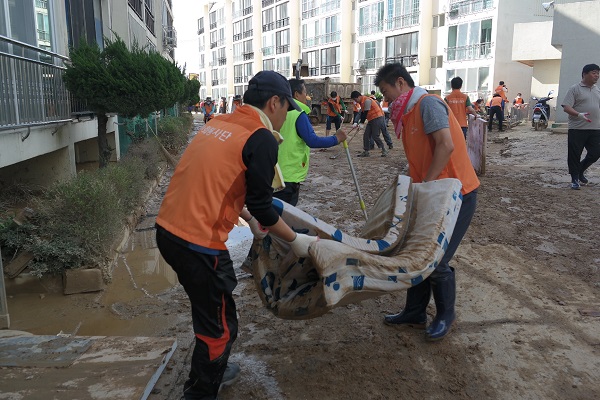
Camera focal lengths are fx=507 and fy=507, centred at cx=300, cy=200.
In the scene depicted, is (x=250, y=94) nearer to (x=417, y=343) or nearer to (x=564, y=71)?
(x=417, y=343)

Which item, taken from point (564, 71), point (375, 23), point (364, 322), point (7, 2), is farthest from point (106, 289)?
point (375, 23)

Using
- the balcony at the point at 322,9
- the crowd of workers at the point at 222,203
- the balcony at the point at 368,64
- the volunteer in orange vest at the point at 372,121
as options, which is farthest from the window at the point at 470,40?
the crowd of workers at the point at 222,203

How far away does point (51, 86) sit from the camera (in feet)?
23.2

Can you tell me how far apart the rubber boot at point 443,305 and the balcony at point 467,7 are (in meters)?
32.1

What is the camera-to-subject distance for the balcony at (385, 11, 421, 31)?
37.0 m

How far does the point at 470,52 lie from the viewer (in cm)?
3275

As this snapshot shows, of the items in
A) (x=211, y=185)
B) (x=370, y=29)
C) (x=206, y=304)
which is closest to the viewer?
(x=211, y=185)

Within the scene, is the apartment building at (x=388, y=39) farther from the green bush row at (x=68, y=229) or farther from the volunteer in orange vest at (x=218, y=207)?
the volunteer in orange vest at (x=218, y=207)

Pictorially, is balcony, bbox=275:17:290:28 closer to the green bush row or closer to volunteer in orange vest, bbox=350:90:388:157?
volunteer in orange vest, bbox=350:90:388:157

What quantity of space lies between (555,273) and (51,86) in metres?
6.71

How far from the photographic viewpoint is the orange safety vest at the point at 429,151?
3.35 meters

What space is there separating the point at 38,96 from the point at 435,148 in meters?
5.45

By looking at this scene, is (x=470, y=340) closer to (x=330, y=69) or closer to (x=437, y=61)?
(x=437, y=61)

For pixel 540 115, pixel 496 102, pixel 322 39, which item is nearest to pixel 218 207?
pixel 540 115
